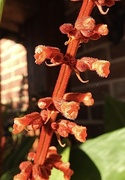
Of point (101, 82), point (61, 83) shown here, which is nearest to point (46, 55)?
point (61, 83)

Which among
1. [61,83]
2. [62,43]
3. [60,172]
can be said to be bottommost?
[60,172]

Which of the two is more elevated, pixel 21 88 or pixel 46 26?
pixel 46 26

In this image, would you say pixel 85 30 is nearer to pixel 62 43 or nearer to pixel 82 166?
pixel 82 166

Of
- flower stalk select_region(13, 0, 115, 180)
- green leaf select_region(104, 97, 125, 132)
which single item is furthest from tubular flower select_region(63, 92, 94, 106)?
green leaf select_region(104, 97, 125, 132)

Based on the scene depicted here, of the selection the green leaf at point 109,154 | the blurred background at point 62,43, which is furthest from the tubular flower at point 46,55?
the blurred background at point 62,43

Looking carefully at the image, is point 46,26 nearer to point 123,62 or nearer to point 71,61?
point 123,62

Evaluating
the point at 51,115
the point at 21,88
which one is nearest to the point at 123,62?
the point at 21,88

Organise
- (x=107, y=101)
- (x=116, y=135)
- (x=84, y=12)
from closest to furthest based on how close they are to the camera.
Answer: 1. (x=84, y=12)
2. (x=116, y=135)
3. (x=107, y=101)
